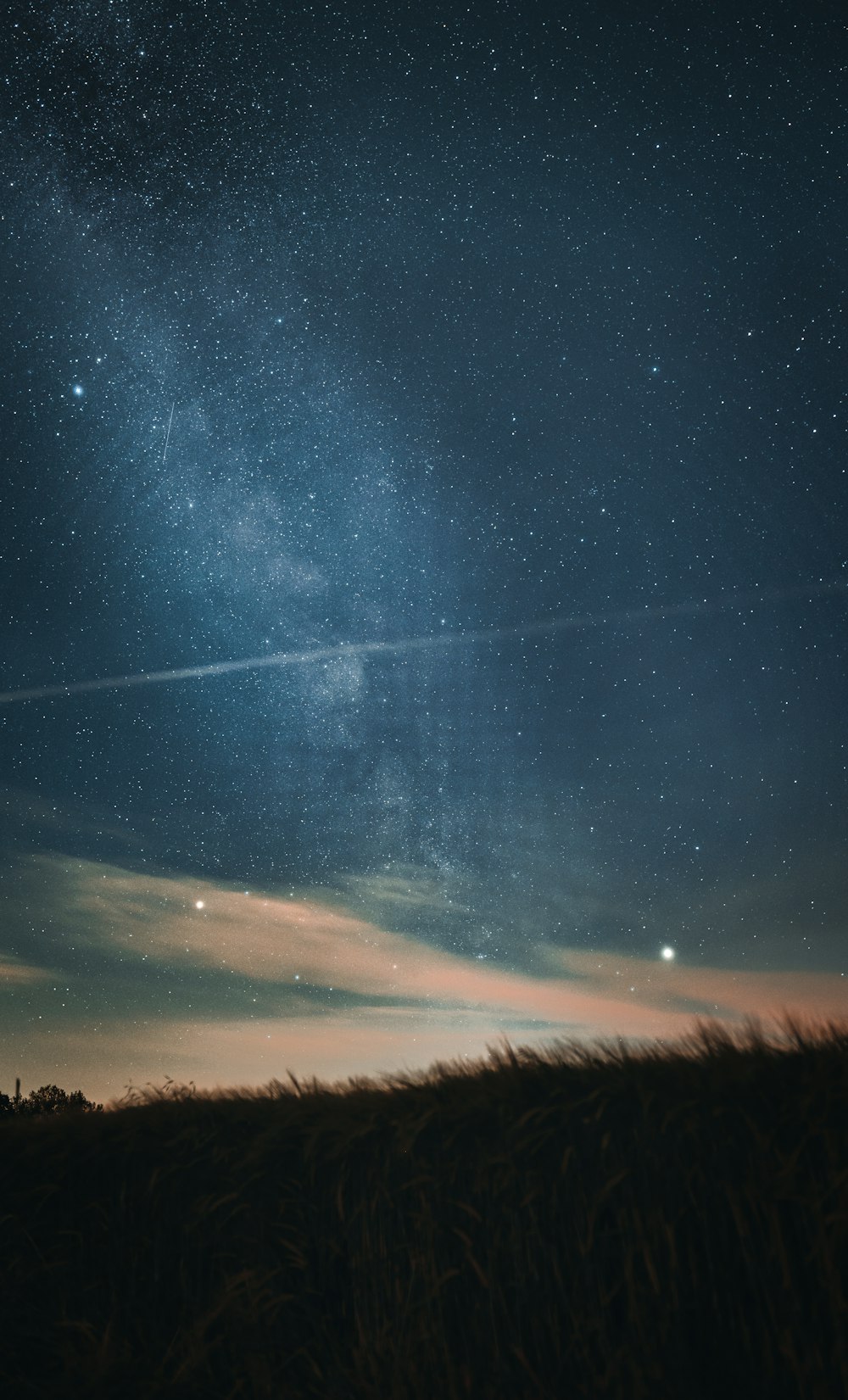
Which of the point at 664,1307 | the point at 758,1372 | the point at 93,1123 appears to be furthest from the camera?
the point at 93,1123

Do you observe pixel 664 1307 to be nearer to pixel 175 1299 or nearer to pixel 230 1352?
pixel 230 1352

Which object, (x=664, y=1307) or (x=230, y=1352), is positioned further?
(x=230, y=1352)

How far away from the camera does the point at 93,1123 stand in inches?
214

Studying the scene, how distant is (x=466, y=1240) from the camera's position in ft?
12.4

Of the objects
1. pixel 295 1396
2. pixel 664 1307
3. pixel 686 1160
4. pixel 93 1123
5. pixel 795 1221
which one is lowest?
pixel 295 1396

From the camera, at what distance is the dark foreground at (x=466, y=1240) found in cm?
319

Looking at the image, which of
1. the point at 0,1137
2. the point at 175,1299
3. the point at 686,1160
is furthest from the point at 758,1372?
the point at 0,1137

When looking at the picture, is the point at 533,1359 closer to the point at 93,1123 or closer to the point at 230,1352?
the point at 230,1352

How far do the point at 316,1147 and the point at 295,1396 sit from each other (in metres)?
0.98

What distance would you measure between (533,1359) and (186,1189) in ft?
6.86

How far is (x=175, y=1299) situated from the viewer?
454 cm

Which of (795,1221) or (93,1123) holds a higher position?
(93,1123)

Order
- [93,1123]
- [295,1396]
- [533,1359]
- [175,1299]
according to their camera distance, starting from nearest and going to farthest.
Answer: [533,1359] → [295,1396] → [175,1299] → [93,1123]

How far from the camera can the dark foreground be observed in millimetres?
3186
